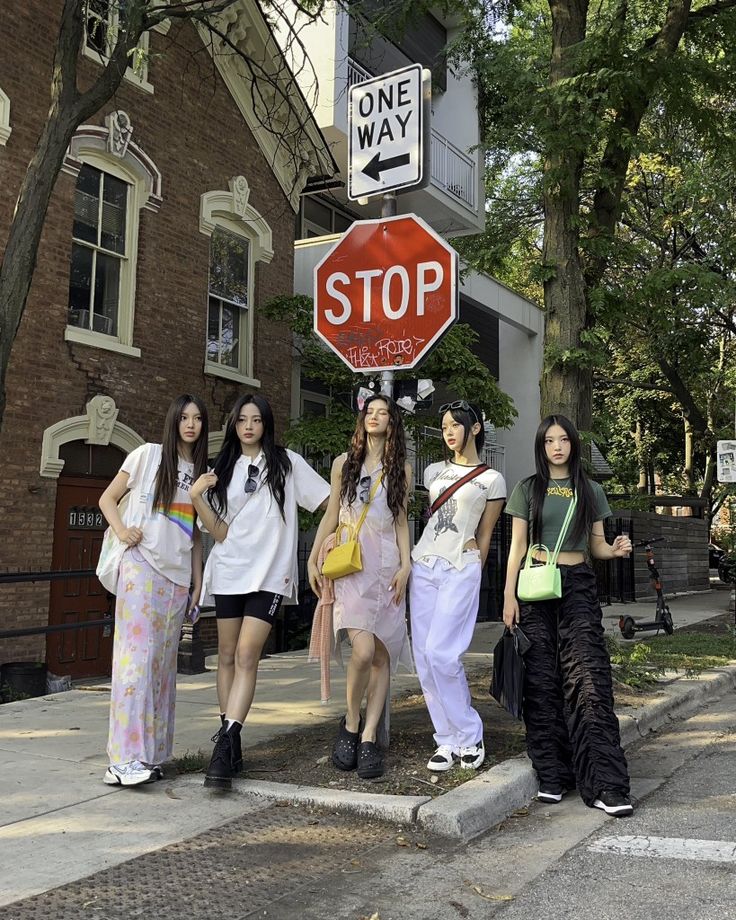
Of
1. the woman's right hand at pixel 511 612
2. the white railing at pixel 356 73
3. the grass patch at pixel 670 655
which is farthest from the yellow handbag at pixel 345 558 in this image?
the white railing at pixel 356 73

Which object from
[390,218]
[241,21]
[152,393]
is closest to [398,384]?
[390,218]

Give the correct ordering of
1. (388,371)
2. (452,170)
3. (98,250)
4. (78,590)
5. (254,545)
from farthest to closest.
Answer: (452,170) < (98,250) < (78,590) < (388,371) < (254,545)

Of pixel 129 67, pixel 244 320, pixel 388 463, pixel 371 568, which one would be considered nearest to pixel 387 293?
pixel 388 463

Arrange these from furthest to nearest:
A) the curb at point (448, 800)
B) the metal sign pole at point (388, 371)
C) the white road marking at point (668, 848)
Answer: the metal sign pole at point (388, 371) < the curb at point (448, 800) < the white road marking at point (668, 848)

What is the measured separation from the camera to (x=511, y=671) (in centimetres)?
495

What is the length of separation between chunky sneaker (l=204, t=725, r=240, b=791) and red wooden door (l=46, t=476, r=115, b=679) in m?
5.70

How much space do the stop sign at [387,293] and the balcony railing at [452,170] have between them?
34.8ft

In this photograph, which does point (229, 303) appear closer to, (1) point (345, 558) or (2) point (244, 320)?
(2) point (244, 320)

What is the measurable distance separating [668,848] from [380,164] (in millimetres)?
4194

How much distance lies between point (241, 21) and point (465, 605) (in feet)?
35.1

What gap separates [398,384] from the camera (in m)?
5.73

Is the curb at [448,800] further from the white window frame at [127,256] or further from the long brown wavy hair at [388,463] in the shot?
the white window frame at [127,256]

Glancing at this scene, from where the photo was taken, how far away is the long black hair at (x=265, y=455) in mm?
5023

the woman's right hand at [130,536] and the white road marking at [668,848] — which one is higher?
the woman's right hand at [130,536]
